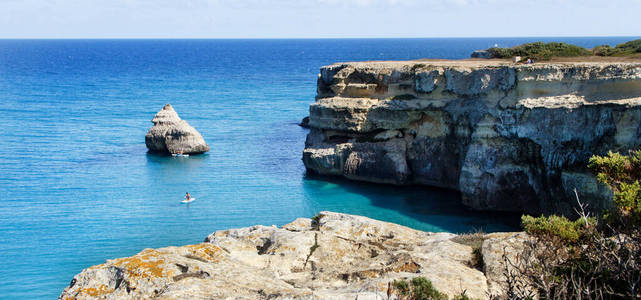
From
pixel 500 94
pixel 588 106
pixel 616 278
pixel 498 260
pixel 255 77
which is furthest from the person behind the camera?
pixel 255 77

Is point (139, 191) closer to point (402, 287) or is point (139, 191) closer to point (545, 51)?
point (402, 287)

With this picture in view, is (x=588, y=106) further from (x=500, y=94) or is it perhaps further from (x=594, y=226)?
(x=594, y=226)

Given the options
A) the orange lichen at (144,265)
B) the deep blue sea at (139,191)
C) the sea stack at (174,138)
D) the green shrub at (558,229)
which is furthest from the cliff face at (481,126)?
the orange lichen at (144,265)

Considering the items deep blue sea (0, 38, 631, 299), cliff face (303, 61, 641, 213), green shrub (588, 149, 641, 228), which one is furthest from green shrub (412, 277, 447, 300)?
cliff face (303, 61, 641, 213)

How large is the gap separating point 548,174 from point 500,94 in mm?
5628

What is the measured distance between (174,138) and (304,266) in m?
36.8

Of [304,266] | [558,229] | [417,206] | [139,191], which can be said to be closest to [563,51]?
[417,206]

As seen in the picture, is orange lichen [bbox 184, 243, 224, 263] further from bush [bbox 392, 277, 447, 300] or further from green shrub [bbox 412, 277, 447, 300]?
green shrub [bbox 412, 277, 447, 300]

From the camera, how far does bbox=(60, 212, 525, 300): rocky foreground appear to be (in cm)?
1289

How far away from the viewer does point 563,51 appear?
4450 centimetres

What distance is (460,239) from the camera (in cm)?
1744

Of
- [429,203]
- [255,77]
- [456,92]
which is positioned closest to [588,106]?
[456,92]

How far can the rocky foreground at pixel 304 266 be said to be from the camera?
12.9m

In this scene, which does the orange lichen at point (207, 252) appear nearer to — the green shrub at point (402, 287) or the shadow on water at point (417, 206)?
the green shrub at point (402, 287)
